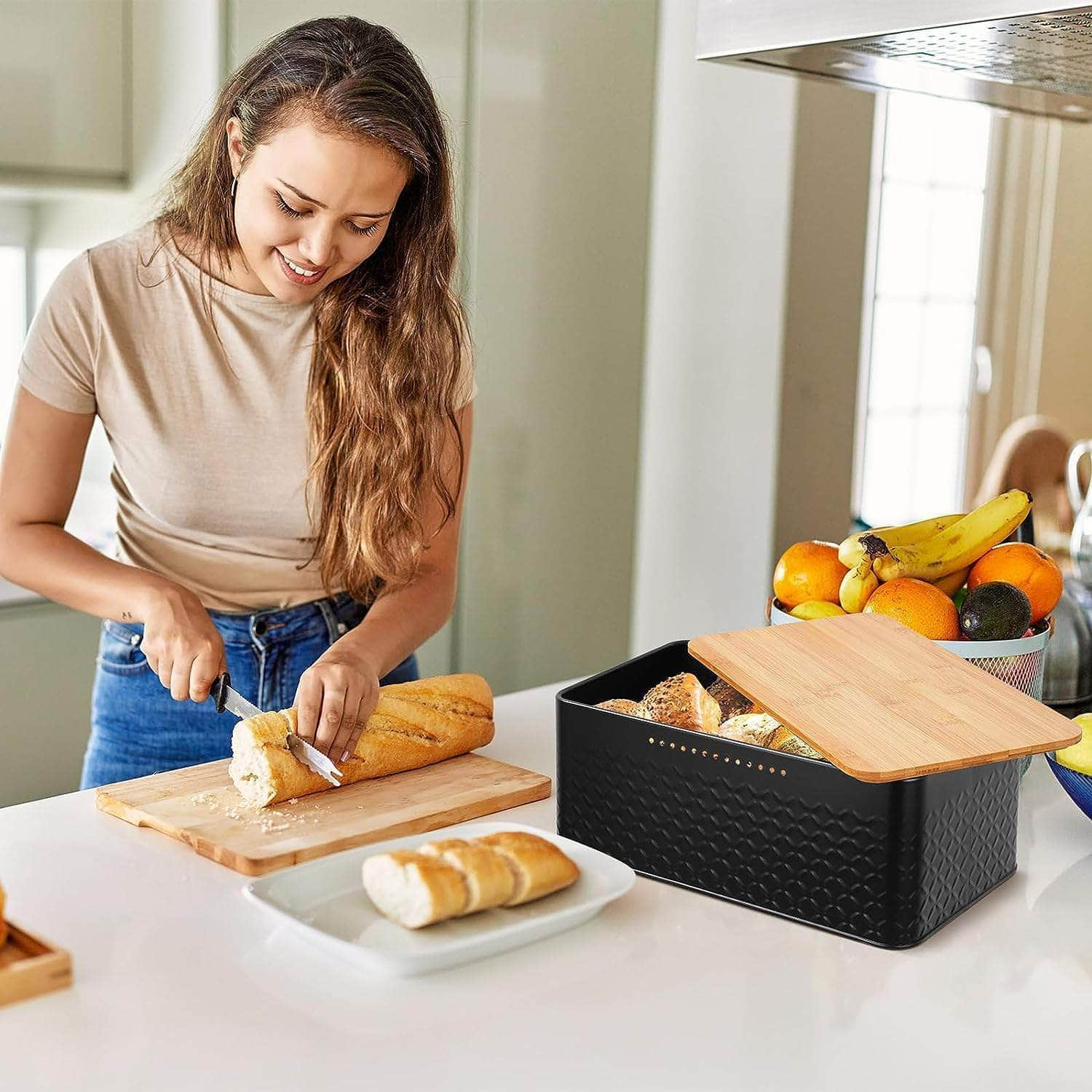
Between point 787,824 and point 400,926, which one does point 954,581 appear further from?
point 400,926

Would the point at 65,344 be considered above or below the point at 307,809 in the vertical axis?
above

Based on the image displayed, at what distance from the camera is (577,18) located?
2.83m

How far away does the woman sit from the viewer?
4.81ft

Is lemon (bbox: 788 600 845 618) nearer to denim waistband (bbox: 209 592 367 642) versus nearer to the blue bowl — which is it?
the blue bowl

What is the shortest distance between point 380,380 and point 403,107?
0.31m

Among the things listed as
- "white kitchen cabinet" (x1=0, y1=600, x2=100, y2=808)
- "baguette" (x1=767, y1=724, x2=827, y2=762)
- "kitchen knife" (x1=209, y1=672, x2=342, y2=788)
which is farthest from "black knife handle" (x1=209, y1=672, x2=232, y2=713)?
"white kitchen cabinet" (x1=0, y1=600, x2=100, y2=808)

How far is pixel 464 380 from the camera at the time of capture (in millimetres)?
1646

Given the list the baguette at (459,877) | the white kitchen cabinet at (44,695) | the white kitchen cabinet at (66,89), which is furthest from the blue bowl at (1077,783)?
the white kitchen cabinet at (66,89)

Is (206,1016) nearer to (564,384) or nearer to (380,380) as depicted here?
(380,380)

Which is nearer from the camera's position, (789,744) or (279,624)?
(789,744)

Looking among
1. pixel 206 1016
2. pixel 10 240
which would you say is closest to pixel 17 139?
pixel 10 240

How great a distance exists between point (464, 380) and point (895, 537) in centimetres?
58

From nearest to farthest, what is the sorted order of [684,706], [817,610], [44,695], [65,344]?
1. [684,706]
2. [817,610]
3. [65,344]
4. [44,695]

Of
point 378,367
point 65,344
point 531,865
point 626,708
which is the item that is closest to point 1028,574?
point 626,708
